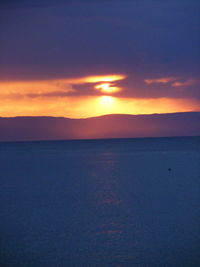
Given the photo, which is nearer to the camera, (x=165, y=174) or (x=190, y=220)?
(x=190, y=220)

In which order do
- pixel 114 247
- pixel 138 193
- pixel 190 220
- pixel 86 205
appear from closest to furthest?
pixel 114 247 < pixel 190 220 < pixel 86 205 < pixel 138 193

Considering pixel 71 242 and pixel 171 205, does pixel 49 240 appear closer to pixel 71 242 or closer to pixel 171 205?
pixel 71 242

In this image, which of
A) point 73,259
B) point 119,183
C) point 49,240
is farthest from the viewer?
point 119,183

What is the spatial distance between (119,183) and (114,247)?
48.2ft

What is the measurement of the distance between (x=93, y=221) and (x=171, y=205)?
4.35 meters

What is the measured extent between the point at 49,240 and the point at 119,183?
14.1 meters

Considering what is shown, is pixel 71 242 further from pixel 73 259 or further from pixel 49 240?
pixel 73 259

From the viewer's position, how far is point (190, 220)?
14555 mm

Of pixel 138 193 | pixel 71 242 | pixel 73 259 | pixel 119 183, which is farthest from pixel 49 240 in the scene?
pixel 119 183

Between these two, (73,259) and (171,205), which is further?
(171,205)

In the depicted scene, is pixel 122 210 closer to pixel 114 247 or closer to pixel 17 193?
pixel 114 247

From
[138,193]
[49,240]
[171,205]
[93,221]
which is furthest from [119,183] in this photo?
[49,240]

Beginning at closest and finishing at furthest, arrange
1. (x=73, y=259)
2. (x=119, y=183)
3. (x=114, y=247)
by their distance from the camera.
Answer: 1. (x=73, y=259)
2. (x=114, y=247)
3. (x=119, y=183)

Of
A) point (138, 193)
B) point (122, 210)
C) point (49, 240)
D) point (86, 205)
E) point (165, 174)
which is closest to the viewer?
point (49, 240)
